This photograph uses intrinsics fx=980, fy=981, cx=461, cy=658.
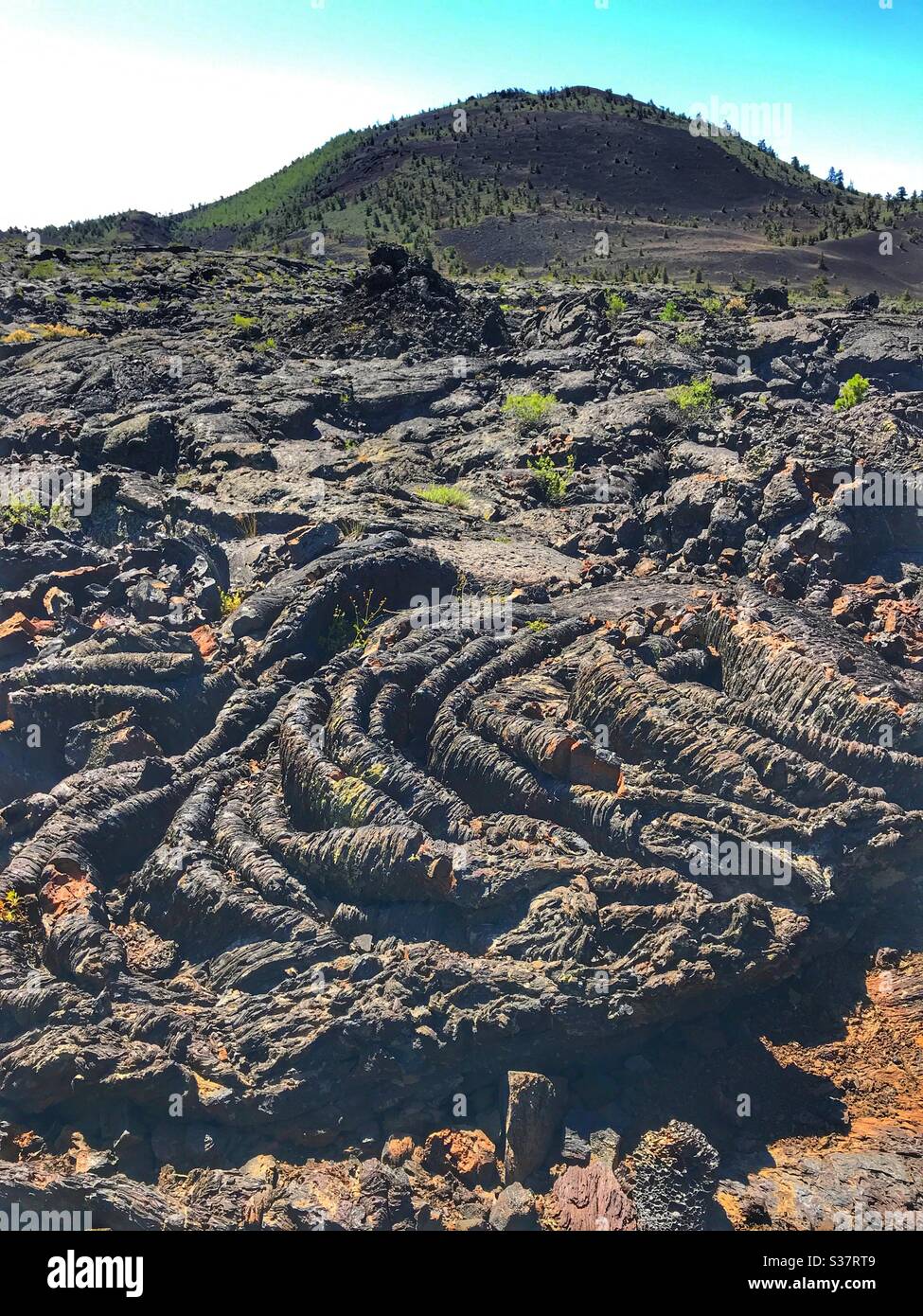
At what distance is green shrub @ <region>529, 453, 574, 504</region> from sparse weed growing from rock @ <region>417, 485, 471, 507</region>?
149 cm

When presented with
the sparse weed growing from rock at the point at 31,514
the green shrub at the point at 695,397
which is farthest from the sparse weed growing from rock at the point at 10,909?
A: the green shrub at the point at 695,397

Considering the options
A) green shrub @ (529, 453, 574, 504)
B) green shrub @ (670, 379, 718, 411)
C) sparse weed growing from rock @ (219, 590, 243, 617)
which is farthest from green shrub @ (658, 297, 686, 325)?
sparse weed growing from rock @ (219, 590, 243, 617)

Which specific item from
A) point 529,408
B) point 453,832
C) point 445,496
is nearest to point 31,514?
point 445,496

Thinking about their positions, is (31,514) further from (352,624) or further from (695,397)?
(695,397)

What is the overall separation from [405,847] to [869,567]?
8541 millimetres

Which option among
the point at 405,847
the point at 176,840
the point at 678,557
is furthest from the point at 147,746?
the point at 678,557

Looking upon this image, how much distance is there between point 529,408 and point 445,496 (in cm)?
457

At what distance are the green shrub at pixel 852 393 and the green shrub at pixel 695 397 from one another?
2.49 m

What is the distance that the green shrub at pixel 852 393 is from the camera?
19.9 metres

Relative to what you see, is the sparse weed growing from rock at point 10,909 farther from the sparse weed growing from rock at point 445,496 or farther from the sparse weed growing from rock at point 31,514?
the sparse weed growing from rock at point 445,496

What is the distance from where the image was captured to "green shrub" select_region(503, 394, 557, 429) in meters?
20.9

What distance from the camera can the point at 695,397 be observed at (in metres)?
20.4

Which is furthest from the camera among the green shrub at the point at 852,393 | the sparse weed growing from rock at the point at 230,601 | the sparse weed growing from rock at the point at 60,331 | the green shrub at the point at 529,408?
the sparse weed growing from rock at the point at 60,331

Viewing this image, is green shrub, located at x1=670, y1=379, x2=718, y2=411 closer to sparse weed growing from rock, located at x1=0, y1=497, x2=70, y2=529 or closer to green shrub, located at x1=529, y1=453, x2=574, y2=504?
green shrub, located at x1=529, y1=453, x2=574, y2=504
